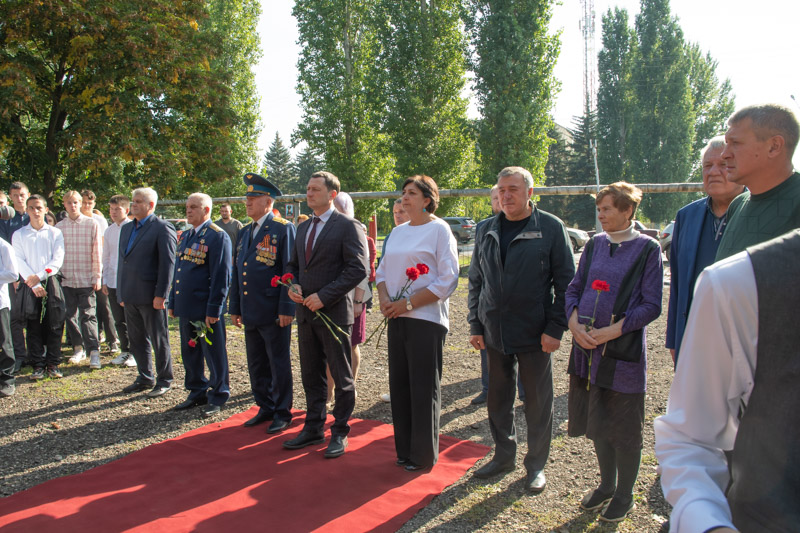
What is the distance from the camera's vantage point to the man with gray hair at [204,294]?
5.41m

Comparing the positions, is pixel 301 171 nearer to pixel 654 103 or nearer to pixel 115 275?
pixel 654 103

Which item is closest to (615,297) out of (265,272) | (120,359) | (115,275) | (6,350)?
(265,272)

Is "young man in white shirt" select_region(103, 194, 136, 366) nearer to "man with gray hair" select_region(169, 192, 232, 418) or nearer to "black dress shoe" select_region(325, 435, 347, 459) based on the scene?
"man with gray hair" select_region(169, 192, 232, 418)

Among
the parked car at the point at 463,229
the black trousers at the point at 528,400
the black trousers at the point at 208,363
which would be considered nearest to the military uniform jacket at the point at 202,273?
the black trousers at the point at 208,363

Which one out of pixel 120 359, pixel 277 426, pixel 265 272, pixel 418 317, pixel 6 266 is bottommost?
pixel 277 426

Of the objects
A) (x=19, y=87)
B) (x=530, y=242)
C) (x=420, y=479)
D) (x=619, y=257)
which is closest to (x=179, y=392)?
(x=420, y=479)

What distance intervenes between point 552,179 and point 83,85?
4526cm

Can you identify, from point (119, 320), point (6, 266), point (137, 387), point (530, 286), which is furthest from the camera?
point (119, 320)

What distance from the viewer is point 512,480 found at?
387 centimetres

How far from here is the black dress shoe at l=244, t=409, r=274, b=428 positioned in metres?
5.09

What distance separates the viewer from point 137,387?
6121 mm

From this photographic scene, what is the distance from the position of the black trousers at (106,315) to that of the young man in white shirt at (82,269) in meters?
0.47

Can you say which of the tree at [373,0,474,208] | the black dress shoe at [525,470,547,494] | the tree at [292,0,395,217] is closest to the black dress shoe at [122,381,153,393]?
the black dress shoe at [525,470,547,494]

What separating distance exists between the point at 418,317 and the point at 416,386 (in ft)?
1.68
